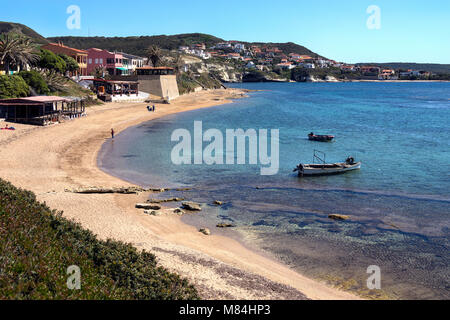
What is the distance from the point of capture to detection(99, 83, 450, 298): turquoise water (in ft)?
61.1

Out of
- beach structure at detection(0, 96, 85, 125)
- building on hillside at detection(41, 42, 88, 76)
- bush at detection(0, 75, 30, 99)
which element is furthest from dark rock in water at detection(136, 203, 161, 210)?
building on hillside at detection(41, 42, 88, 76)

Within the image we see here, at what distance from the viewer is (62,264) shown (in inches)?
481

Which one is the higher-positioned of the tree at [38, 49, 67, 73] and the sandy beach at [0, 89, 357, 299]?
the tree at [38, 49, 67, 73]

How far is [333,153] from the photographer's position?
47062mm

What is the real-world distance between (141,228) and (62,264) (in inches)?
354

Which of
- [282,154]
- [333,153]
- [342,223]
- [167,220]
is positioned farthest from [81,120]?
[342,223]

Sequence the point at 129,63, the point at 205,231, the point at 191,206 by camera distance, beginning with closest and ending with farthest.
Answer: the point at 205,231 → the point at 191,206 → the point at 129,63

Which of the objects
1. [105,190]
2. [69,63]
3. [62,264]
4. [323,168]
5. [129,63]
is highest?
[129,63]

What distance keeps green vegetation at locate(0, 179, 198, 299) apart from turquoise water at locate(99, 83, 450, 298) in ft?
24.2

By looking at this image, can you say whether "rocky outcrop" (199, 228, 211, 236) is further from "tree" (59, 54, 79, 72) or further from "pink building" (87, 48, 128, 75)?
"pink building" (87, 48, 128, 75)

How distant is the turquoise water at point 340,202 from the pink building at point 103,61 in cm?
6094

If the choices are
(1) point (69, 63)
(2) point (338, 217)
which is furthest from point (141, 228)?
(1) point (69, 63)

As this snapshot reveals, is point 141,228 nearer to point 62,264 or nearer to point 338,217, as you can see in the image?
point 62,264
